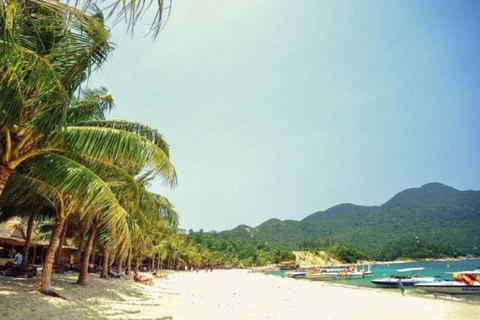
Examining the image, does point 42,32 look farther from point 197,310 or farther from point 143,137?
point 197,310

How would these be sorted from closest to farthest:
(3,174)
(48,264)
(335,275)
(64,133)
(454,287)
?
1. (3,174)
2. (64,133)
3. (48,264)
4. (454,287)
5. (335,275)

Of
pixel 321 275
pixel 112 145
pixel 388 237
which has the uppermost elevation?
pixel 388 237

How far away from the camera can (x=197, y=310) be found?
10.8 metres

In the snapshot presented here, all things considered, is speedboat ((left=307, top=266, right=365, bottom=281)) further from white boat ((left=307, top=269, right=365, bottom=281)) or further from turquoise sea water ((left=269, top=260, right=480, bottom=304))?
turquoise sea water ((left=269, top=260, right=480, bottom=304))

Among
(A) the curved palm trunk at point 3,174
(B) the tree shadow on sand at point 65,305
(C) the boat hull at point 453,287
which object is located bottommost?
(C) the boat hull at point 453,287

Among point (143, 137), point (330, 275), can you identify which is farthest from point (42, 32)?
point (330, 275)

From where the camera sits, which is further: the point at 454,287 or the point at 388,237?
the point at 388,237

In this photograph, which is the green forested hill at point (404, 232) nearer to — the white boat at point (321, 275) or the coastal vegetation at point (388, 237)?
the coastal vegetation at point (388, 237)

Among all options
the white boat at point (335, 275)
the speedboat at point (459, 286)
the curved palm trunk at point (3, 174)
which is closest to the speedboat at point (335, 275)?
the white boat at point (335, 275)

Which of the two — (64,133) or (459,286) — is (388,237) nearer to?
(459,286)

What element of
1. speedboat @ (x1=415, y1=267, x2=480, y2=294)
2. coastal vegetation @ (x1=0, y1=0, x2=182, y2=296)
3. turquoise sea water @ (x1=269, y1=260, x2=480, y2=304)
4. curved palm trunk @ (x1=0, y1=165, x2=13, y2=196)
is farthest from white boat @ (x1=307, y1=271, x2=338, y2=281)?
curved palm trunk @ (x1=0, y1=165, x2=13, y2=196)

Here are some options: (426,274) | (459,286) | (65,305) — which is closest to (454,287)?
(459,286)

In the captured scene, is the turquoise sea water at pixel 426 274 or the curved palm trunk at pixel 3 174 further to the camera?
the turquoise sea water at pixel 426 274

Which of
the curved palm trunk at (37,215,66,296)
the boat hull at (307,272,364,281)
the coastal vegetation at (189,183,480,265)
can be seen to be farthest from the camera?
the coastal vegetation at (189,183,480,265)
